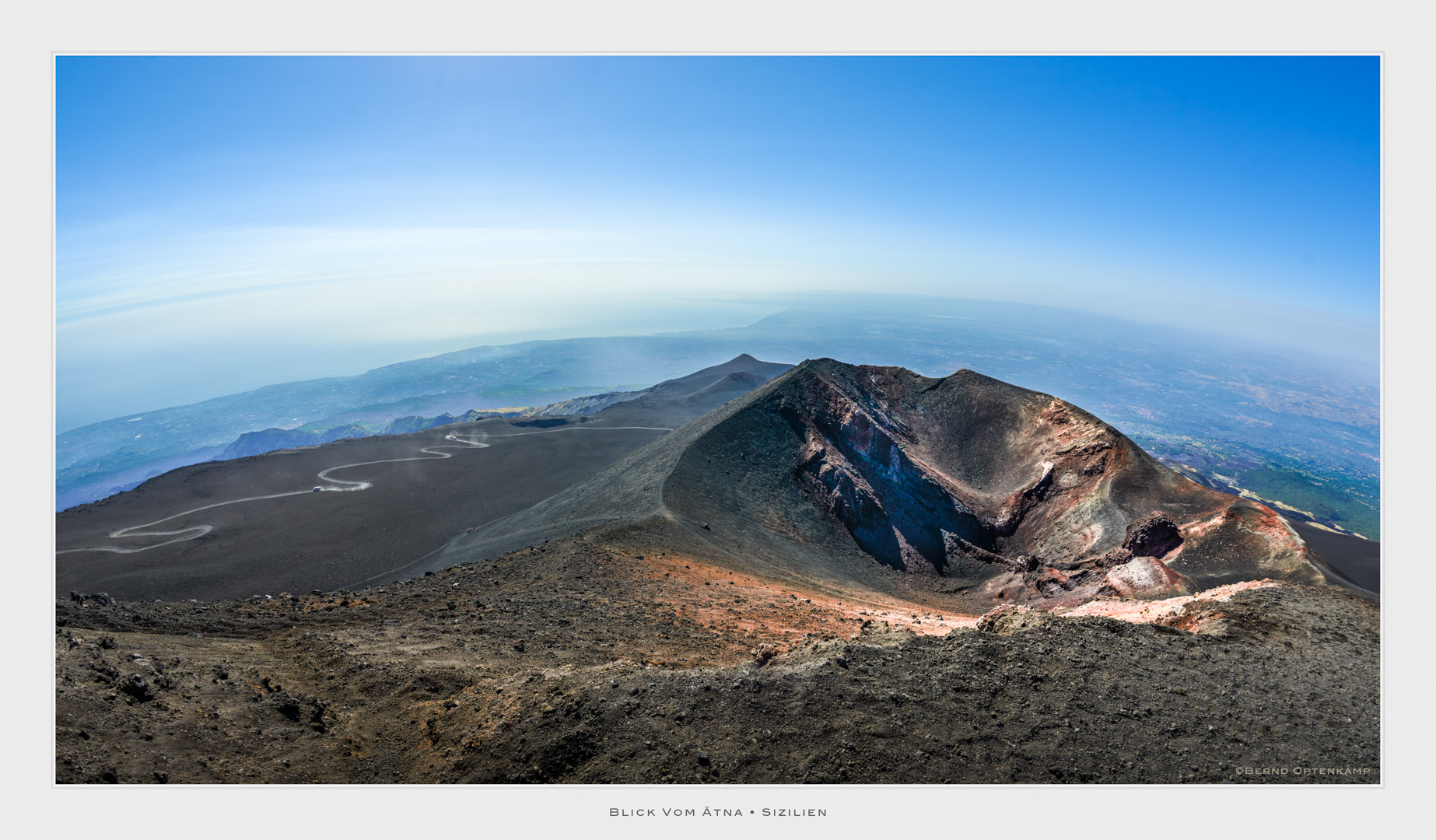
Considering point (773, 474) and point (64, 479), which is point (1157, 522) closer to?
point (773, 474)

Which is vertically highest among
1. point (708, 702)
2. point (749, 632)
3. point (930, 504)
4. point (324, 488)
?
point (708, 702)

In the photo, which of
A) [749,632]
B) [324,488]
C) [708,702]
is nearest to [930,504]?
[749,632]

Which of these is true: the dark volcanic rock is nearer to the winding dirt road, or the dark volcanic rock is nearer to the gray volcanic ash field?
the gray volcanic ash field

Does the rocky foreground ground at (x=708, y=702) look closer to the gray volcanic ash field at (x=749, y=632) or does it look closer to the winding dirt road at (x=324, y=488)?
the gray volcanic ash field at (x=749, y=632)

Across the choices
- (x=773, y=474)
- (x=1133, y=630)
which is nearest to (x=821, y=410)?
(x=773, y=474)

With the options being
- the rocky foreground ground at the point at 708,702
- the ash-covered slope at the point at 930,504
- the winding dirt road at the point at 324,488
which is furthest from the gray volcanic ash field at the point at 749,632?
the winding dirt road at the point at 324,488

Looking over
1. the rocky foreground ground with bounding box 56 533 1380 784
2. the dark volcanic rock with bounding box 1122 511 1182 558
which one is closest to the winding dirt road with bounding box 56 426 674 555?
the rocky foreground ground with bounding box 56 533 1380 784

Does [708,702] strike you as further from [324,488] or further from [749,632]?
[324,488]
